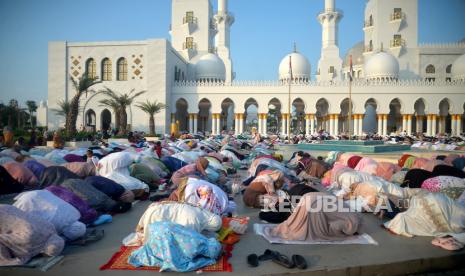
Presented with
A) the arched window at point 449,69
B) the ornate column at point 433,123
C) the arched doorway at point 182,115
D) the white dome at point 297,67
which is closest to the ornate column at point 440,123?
the ornate column at point 433,123

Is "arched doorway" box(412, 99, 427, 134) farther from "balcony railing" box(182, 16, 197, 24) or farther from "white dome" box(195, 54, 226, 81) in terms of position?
"balcony railing" box(182, 16, 197, 24)

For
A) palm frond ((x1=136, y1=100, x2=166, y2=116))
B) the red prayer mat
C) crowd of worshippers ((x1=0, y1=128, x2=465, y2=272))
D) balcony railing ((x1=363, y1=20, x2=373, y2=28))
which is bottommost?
the red prayer mat

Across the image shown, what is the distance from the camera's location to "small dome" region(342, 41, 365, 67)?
114ft

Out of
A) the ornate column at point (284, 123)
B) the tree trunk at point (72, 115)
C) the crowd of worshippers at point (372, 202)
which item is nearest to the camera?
the crowd of worshippers at point (372, 202)

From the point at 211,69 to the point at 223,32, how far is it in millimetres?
5472

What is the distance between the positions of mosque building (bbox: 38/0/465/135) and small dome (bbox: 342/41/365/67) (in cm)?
249

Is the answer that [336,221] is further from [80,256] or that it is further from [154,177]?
[154,177]

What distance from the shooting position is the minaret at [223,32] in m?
32.2

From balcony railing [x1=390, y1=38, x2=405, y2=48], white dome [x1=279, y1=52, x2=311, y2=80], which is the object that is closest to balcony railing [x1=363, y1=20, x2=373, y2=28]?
balcony railing [x1=390, y1=38, x2=405, y2=48]

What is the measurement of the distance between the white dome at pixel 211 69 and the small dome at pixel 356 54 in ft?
47.8

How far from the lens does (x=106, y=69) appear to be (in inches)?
1021

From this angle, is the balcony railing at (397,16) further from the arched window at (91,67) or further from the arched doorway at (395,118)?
the arched window at (91,67)

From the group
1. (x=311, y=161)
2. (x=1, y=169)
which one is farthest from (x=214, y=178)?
(x=1, y=169)

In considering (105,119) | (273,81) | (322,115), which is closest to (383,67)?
(322,115)
